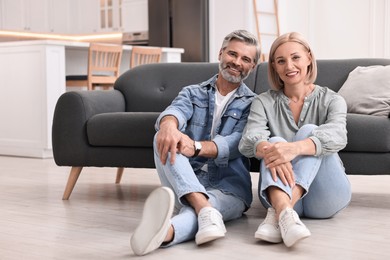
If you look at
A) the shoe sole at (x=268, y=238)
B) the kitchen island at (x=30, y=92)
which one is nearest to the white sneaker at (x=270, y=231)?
the shoe sole at (x=268, y=238)

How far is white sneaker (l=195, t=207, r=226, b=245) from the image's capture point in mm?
2381

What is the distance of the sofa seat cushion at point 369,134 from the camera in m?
3.10

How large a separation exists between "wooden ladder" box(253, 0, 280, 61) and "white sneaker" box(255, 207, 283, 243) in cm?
589

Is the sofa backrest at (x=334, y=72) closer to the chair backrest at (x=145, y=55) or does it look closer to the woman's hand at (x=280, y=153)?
the woman's hand at (x=280, y=153)

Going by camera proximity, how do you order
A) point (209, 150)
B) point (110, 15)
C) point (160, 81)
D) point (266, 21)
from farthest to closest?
point (110, 15)
point (266, 21)
point (160, 81)
point (209, 150)

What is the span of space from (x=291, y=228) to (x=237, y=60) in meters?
0.82

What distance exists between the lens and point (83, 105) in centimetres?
359

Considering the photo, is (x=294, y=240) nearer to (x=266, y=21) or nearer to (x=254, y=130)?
(x=254, y=130)

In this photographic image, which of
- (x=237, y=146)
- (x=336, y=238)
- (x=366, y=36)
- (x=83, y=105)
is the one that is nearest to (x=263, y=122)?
(x=237, y=146)

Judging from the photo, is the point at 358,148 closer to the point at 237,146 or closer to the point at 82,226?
the point at 237,146

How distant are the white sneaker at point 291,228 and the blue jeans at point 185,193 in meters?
0.33

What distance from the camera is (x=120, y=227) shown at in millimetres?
2875

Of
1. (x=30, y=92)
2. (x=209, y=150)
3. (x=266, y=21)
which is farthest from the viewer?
(x=266, y=21)

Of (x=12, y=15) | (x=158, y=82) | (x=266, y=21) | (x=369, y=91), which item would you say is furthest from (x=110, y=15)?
(x=369, y=91)
